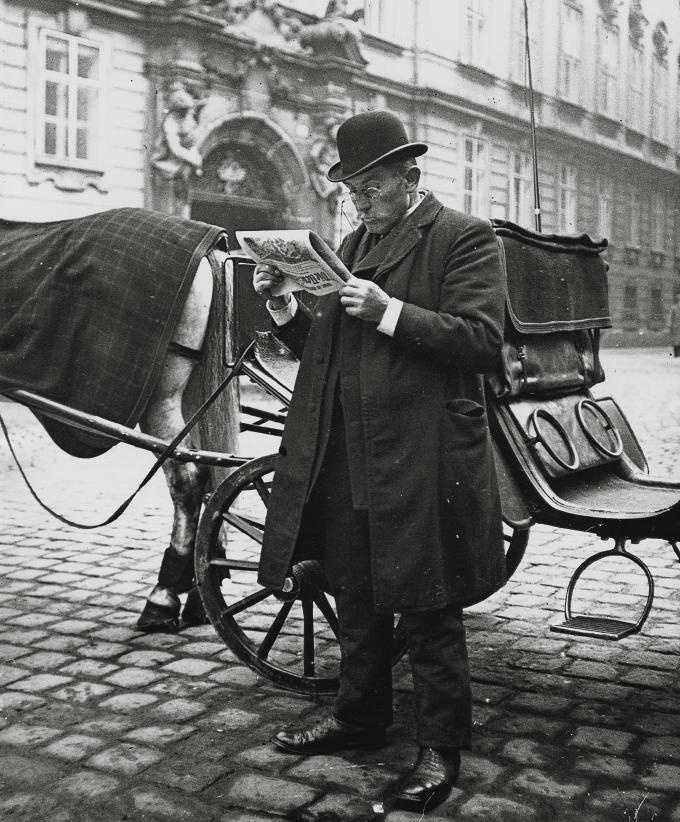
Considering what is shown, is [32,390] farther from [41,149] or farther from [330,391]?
[41,149]

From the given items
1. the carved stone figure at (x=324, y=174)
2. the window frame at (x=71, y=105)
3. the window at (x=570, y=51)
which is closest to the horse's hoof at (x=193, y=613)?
the window frame at (x=71, y=105)

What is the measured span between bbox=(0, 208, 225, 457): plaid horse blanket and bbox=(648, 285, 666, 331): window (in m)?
25.7

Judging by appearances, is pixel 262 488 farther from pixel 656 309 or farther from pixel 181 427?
pixel 656 309

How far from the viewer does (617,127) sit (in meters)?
25.7

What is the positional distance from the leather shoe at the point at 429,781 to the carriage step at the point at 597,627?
0.59m

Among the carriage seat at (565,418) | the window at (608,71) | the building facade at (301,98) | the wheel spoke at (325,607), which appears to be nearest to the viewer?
the carriage seat at (565,418)

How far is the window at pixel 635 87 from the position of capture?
24.6m

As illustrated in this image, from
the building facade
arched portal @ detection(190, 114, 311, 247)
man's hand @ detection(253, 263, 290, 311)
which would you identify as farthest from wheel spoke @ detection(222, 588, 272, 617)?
arched portal @ detection(190, 114, 311, 247)

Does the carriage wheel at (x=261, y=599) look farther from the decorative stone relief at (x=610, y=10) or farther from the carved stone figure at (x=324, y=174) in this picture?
the decorative stone relief at (x=610, y=10)

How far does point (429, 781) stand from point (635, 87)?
26.0 metres

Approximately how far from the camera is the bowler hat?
A: 2.76 m

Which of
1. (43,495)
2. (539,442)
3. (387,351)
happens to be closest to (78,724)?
(387,351)

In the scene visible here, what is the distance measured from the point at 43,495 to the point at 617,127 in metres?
22.0

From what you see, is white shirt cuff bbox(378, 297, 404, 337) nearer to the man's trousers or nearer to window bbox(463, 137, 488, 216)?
the man's trousers
